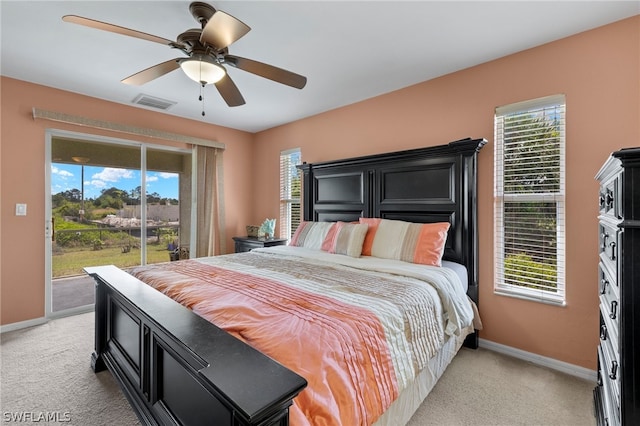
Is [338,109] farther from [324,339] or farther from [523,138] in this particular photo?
[324,339]

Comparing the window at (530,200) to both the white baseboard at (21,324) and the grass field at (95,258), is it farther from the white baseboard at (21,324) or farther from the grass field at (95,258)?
the white baseboard at (21,324)

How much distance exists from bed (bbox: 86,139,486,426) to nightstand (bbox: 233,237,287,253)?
930mm

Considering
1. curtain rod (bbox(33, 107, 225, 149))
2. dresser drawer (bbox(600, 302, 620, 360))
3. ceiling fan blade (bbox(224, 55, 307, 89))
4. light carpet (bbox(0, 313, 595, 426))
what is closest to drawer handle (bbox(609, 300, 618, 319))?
dresser drawer (bbox(600, 302, 620, 360))

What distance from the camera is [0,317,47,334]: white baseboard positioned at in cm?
296

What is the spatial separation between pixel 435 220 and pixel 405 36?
64.8 inches

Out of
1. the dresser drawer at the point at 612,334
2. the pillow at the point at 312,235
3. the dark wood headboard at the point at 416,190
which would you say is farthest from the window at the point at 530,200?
the pillow at the point at 312,235

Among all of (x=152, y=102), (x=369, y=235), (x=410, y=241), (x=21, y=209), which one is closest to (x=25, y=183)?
(x=21, y=209)

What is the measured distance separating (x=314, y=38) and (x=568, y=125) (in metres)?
2.13

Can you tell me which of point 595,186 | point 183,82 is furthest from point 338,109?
point 595,186

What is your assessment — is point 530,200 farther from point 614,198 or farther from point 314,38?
point 314,38

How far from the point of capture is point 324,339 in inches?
43.3

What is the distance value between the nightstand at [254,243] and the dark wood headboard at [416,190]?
852 mm

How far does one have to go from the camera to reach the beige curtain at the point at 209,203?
4.46m

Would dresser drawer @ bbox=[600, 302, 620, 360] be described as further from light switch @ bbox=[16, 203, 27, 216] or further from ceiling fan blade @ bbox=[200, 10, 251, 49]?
light switch @ bbox=[16, 203, 27, 216]
